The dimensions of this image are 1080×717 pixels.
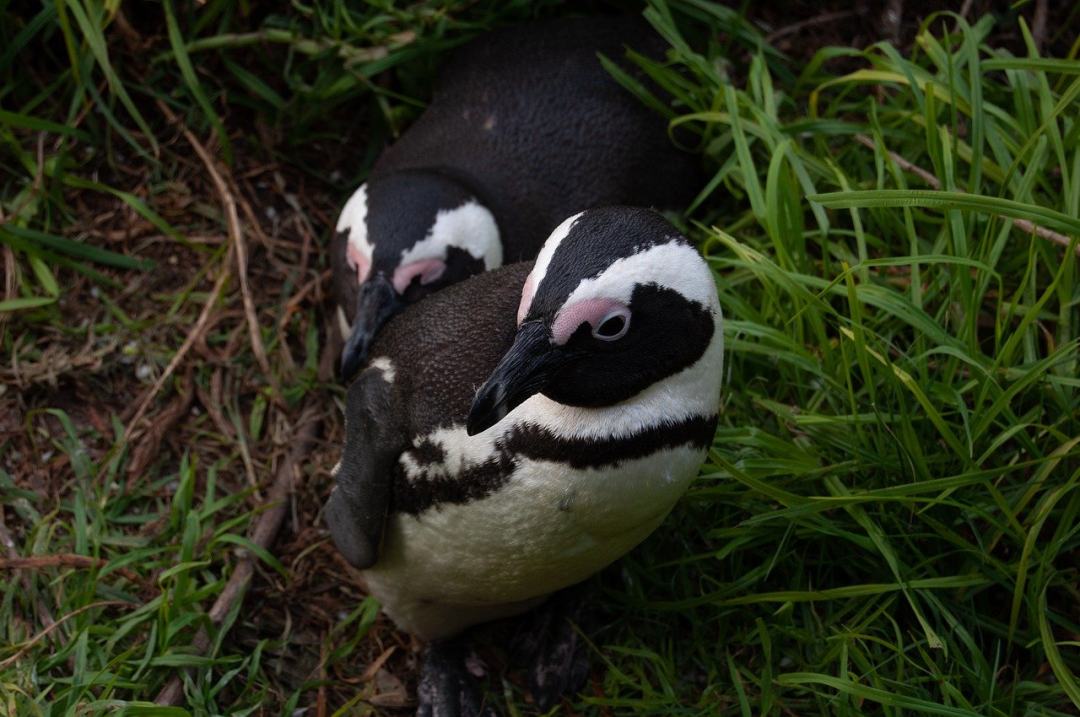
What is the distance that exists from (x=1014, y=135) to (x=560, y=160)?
1021 mm

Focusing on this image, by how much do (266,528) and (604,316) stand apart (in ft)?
4.09

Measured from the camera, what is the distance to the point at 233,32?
3188 millimetres

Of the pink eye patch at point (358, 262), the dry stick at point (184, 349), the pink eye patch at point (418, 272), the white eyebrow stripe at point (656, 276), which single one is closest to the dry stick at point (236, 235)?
the dry stick at point (184, 349)

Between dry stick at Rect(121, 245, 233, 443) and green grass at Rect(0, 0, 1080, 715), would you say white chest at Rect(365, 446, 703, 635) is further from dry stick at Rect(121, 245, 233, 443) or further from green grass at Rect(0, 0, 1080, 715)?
dry stick at Rect(121, 245, 233, 443)

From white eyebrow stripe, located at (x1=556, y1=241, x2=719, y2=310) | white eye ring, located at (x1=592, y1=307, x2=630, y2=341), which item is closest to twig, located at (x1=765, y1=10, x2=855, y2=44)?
white eyebrow stripe, located at (x1=556, y1=241, x2=719, y2=310)

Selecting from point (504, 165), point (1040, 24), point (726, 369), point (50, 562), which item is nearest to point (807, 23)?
point (1040, 24)

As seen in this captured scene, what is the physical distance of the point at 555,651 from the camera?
8.26 feet

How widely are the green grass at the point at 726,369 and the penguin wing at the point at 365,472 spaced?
39cm

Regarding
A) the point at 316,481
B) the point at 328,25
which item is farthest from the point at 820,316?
the point at 328,25

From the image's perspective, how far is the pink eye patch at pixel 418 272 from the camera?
2619 millimetres

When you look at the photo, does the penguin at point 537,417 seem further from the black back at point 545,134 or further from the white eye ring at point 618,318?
the black back at point 545,134

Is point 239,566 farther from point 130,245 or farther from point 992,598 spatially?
point 992,598

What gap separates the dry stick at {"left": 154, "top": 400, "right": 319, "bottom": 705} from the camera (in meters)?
2.35

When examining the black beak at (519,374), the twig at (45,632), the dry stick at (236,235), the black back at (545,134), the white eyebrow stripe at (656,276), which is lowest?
the twig at (45,632)
